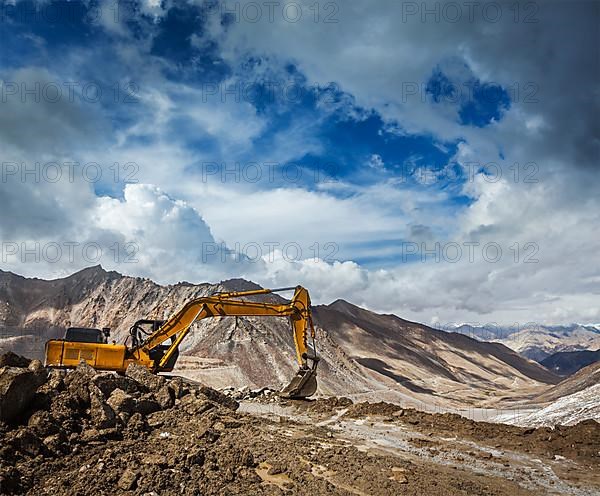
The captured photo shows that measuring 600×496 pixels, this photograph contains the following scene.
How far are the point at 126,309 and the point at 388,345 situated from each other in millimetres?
48188

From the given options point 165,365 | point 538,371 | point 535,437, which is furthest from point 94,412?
point 538,371

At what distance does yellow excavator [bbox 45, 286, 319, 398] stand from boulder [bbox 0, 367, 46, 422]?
725 cm

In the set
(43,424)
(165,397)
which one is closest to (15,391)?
(43,424)

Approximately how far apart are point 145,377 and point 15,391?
19.3 ft

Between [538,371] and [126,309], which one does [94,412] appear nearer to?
[126,309]

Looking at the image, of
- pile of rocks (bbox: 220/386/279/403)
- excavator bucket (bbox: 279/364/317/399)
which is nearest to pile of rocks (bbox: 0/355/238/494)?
excavator bucket (bbox: 279/364/317/399)

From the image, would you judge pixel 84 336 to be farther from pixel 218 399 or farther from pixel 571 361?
pixel 571 361

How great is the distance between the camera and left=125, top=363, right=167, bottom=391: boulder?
14.5 meters

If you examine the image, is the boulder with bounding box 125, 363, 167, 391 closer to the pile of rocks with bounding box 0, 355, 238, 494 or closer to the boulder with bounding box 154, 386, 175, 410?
the boulder with bounding box 154, 386, 175, 410

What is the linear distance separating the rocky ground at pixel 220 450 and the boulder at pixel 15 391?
0.08ft

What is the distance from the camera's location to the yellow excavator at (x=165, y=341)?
17.0m

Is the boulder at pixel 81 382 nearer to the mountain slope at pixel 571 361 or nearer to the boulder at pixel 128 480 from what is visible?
the boulder at pixel 128 480

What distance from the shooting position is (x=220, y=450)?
31.6 ft

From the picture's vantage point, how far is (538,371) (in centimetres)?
12838
